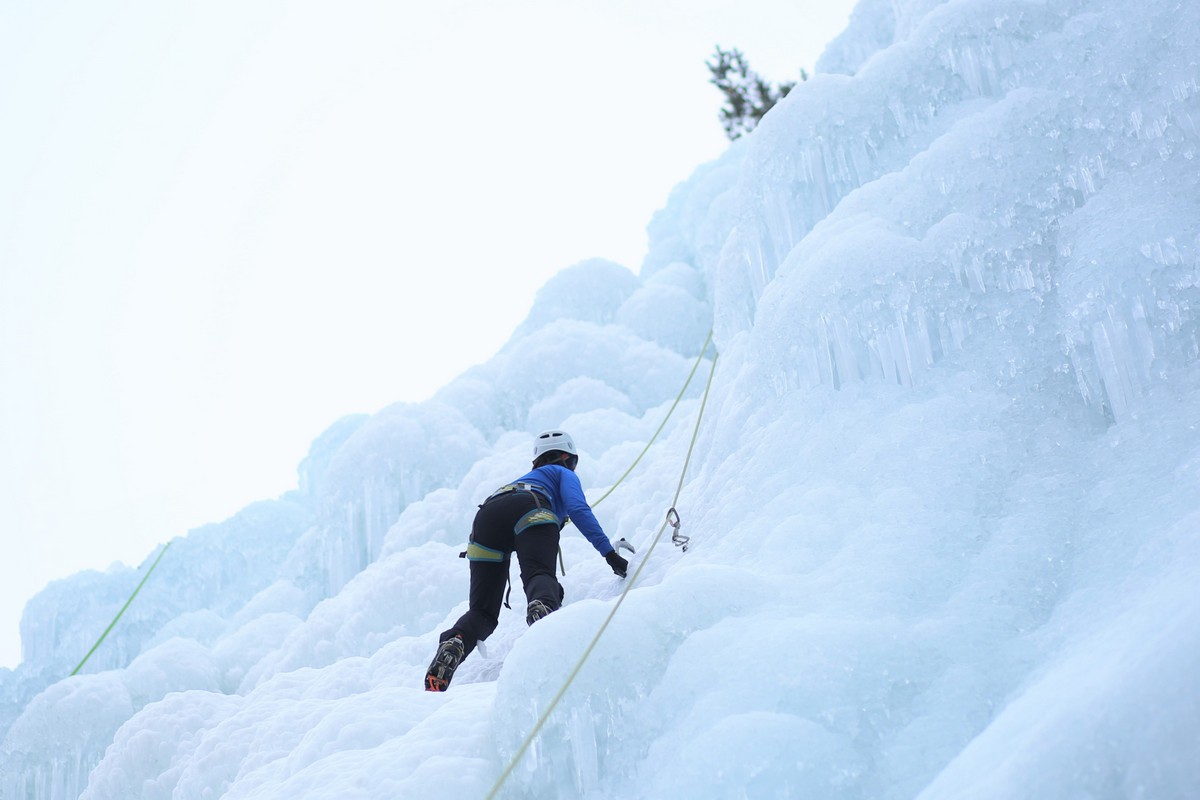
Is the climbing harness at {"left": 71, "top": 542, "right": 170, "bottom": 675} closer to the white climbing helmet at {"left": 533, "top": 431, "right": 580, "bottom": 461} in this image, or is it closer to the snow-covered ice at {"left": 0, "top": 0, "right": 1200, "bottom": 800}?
the snow-covered ice at {"left": 0, "top": 0, "right": 1200, "bottom": 800}

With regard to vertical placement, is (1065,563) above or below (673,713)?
below

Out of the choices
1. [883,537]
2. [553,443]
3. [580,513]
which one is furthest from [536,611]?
[883,537]

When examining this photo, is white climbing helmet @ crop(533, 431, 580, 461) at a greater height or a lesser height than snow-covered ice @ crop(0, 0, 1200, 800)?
greater

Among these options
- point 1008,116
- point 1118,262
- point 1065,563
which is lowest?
point 1065,563

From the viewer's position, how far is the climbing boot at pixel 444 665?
14.3 ft

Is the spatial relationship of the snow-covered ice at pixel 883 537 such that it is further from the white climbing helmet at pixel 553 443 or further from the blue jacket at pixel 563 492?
the white climbing helmet at pixel 553 443

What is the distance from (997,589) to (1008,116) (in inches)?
115

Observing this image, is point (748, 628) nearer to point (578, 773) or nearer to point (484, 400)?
point (578, 773)

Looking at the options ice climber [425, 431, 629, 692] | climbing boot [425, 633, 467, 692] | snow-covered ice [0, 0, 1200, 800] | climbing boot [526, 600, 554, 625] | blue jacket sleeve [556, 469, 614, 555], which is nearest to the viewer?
snow-covered ice [0, 0, 1200, 800]

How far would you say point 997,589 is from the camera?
10.3 feet

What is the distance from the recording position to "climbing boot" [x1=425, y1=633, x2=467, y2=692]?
172 inches

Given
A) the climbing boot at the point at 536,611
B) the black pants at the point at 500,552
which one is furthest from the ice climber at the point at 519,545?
the climbing boot at the point at 536,611

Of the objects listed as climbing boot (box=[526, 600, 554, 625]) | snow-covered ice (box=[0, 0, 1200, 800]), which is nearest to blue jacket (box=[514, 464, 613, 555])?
snow-covered ice (box=[0, 0, 1200, 800])

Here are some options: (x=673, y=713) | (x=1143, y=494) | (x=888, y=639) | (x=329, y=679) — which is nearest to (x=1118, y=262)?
(x=1143, y=494)
